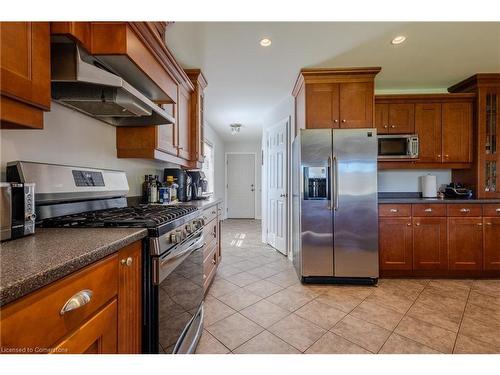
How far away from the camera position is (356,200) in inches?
95.1

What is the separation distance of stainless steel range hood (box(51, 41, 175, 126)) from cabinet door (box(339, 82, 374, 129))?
200cm

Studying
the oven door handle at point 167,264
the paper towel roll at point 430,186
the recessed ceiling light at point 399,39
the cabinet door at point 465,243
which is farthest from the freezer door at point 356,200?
the oven door handle at point 167,264

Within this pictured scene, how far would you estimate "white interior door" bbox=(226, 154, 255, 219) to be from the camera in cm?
716

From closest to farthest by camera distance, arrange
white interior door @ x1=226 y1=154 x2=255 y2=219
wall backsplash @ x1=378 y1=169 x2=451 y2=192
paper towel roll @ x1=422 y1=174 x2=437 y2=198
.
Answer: paper towel roll @ x1=422 y1=174 x2=437 y2=198, wall backsplash @ x1=378 y1=169 x2=451 y2=192, white interior door @ x1=226 y1=154 x2=255 y2=219

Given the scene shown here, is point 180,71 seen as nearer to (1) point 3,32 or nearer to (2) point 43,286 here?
(1) point 3,32

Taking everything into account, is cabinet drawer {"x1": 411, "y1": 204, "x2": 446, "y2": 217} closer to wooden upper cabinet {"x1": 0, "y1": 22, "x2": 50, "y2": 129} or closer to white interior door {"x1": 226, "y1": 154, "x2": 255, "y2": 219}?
wooden upper cabinet {"x1": 0, "y1": 22, "x2": 50, "y2": 129}

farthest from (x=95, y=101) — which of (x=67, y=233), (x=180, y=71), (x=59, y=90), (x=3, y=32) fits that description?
(x=180, y=71)

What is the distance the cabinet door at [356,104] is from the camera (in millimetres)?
2646

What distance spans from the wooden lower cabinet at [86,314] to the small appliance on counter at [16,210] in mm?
372

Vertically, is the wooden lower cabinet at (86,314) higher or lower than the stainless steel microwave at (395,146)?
lower

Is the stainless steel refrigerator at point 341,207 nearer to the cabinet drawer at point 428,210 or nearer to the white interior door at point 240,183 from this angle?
the cabinet drawer at point 428,210

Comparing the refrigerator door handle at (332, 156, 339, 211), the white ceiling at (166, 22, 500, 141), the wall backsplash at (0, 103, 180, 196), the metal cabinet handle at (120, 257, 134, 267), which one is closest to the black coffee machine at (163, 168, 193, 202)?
the wall backsplash at (0, 103, 180, 196)
